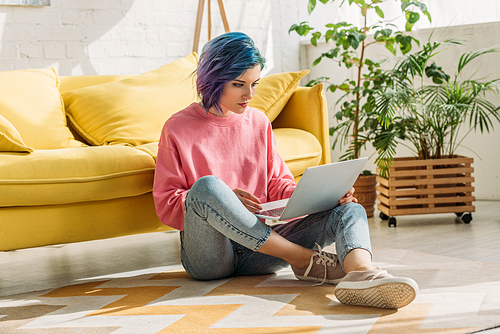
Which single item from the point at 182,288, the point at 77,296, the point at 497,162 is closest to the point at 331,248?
the point at 182,288

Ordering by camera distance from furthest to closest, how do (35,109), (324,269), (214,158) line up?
(35,109) → (214,158) → (324,269)

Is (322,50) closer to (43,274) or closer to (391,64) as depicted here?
(391,64)

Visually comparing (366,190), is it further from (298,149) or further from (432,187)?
(298,149)

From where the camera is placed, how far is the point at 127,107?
2.23m

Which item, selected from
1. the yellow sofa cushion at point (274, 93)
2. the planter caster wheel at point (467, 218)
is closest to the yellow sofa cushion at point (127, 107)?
the yellow sofa cushion at point (274, 93)

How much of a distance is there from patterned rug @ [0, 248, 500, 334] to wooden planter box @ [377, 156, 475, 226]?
32.3 inches

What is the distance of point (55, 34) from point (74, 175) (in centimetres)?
146

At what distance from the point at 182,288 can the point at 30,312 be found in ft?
1.37

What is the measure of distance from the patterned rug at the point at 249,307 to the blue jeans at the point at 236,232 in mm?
52

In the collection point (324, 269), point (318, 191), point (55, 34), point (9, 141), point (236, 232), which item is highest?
point (55, 34)

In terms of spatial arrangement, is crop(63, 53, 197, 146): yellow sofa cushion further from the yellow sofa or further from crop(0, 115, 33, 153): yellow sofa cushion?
crop(0, 115, 33, 153): yellow sofa cushion

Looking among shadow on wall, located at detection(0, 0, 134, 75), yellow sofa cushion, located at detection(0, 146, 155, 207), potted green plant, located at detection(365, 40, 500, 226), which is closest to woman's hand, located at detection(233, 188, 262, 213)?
yellow sofa cushion, located at detection(0, 146, 155, 207)

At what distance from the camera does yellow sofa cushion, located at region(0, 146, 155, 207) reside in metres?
1.61

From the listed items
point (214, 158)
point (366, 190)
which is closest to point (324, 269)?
point (214, 158)
